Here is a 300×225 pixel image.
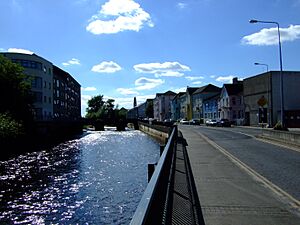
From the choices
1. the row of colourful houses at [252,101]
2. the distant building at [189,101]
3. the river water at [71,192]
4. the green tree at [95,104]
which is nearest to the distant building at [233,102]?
the row of colourful houses at [252,101]

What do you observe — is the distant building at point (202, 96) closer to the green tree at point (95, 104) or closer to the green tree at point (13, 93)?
the green tree at point (13, 93)

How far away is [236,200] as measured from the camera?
27.3ft

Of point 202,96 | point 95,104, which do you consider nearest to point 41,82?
point 202,96

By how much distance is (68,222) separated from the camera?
1305 centimetres

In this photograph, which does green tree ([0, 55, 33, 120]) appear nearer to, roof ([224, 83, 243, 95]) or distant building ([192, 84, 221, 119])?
roof ([224, 83, 243, 95])

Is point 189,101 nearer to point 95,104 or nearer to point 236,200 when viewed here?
point 95,104

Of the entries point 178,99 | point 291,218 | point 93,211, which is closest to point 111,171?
point 93,211

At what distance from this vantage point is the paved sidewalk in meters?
6.71

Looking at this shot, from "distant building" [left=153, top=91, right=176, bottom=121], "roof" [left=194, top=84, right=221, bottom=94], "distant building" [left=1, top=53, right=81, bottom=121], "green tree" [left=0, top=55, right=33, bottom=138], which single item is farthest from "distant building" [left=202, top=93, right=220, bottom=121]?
"distant building" [left=153, top=91, right=176, bottom=121]

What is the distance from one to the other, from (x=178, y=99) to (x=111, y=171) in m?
118

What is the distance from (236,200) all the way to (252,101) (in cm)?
5697

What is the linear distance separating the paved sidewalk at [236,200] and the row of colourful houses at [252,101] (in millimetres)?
18866

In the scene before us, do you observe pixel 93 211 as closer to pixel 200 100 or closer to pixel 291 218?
pixel 291 218

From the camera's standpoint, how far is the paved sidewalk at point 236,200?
6.71m
